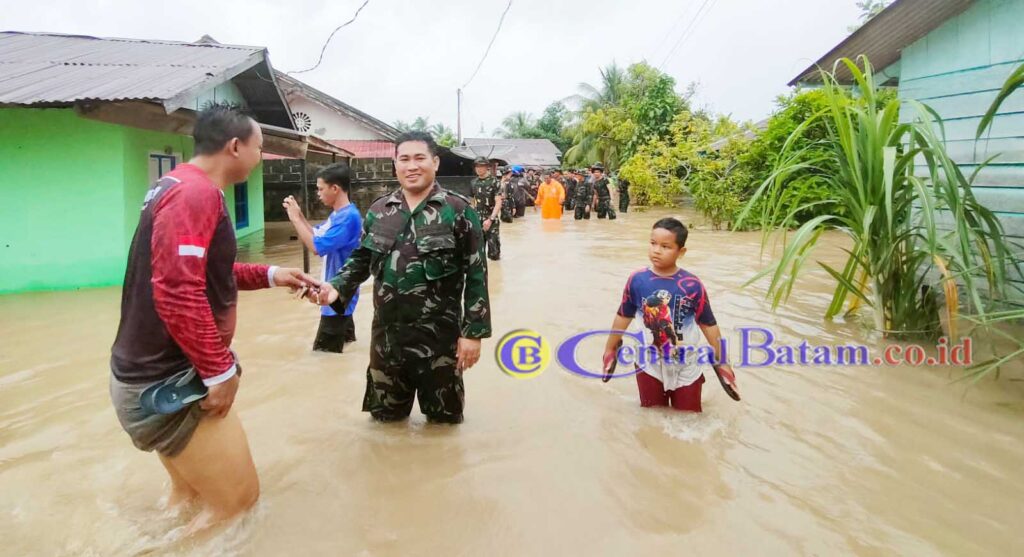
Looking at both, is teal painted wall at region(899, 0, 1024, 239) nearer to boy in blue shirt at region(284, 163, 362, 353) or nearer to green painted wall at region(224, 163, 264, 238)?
boy in blue shirt at region(284, 163, 362, 353)

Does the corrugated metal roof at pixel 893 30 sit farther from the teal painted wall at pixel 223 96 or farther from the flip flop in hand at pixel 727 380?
the teal painted wall at pixel 223 96

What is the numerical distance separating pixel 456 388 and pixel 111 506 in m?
1.61

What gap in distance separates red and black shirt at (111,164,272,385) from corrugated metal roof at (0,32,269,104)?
4.88 meters

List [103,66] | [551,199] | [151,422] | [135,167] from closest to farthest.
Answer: [151,422]
[135,167]
[103,66]
[551,199]

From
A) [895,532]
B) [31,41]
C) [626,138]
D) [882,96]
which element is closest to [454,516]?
[895,532]

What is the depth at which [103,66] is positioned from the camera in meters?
8.03

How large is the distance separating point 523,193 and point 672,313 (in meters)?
17.8

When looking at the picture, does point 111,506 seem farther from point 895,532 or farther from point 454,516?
point 895,532

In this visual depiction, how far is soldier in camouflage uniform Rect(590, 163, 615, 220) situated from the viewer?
1925cm

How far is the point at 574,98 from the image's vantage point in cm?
3719

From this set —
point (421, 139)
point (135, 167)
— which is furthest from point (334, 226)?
point (135, 167)

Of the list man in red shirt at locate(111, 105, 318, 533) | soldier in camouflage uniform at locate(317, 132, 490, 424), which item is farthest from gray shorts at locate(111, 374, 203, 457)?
soldier in camouflage uniform at locate(317, 132, 490, 424)

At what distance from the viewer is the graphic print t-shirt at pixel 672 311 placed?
11.2 feet

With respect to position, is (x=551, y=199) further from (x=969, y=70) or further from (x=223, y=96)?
(x=969, y=70)
